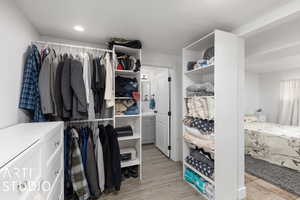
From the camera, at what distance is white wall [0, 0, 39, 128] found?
1204mm

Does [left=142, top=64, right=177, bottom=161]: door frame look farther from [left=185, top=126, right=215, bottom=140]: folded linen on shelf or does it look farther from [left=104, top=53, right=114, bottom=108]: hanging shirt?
[left=104, top=53, right=114, bottom=108]: hanging shirt

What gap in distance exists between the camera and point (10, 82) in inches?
52.0

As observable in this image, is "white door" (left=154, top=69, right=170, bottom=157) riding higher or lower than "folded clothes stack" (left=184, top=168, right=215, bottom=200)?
higher

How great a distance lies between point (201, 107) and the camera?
1921 millimetres

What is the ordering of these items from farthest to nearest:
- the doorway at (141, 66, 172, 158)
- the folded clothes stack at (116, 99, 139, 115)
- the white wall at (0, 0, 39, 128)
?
the doorway at (141, 66, 172, 158)
the folded clothes stack at (116, 99, 139, 115)
the white wall at (0, 0, 39, 128)

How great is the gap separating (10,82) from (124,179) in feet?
6.69

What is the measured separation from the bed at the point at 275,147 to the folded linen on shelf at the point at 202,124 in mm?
2107

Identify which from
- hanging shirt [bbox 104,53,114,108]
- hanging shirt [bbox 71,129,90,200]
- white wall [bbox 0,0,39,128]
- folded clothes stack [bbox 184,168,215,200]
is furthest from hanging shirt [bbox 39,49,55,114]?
folded clothes stack [bbox 184,168,215,200]

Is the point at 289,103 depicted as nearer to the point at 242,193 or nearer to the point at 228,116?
the point at 242,193

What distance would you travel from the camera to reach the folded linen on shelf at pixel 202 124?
71.6 inches

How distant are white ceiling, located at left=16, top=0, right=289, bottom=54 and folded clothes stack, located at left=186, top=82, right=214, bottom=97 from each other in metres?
0.78

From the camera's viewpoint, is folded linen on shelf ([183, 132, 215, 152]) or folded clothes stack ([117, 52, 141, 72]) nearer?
folded linen on shelf ([183, 132, 215, 152])

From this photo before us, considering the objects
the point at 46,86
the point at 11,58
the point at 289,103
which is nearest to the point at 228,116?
the point at 46,86

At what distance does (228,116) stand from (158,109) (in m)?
2.12
